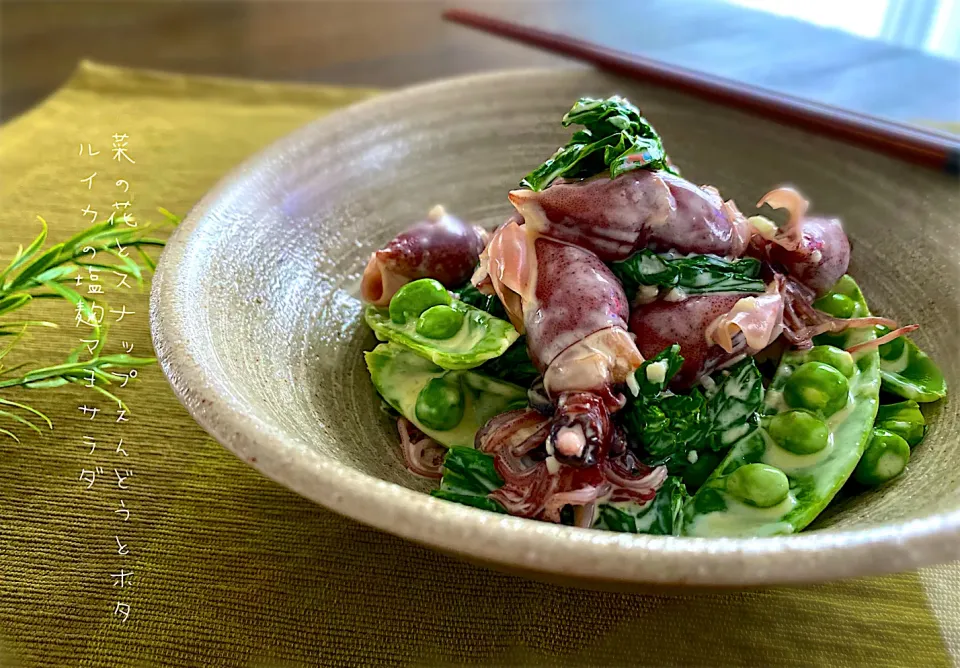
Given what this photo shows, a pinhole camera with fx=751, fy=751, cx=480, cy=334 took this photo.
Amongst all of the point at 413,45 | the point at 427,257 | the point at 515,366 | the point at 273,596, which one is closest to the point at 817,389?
the point at 515,366

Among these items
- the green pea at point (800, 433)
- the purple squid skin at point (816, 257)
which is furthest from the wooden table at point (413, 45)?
the green pea at point (800, 433)

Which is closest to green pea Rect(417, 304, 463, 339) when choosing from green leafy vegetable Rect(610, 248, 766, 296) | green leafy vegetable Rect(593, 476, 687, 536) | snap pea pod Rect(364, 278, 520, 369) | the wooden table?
snap pea pod Rect(364, 278, 520, 369)

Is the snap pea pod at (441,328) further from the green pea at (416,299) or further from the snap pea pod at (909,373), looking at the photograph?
the snap pea pod at (909,373)

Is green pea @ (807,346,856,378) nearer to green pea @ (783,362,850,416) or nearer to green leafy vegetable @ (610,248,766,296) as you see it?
green pea @ (783,362,850,416)

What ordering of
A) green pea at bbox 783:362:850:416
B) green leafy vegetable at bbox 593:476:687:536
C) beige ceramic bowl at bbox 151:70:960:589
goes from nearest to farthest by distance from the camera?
beige ceramic bowl at bbox 151:70:960:589, green leafy vegetable at bbox 593:476:687:536, green pea at bbox 783:362:850:416

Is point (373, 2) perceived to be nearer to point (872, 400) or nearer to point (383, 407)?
point (383, 407)

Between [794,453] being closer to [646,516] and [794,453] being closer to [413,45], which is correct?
[646,516]
